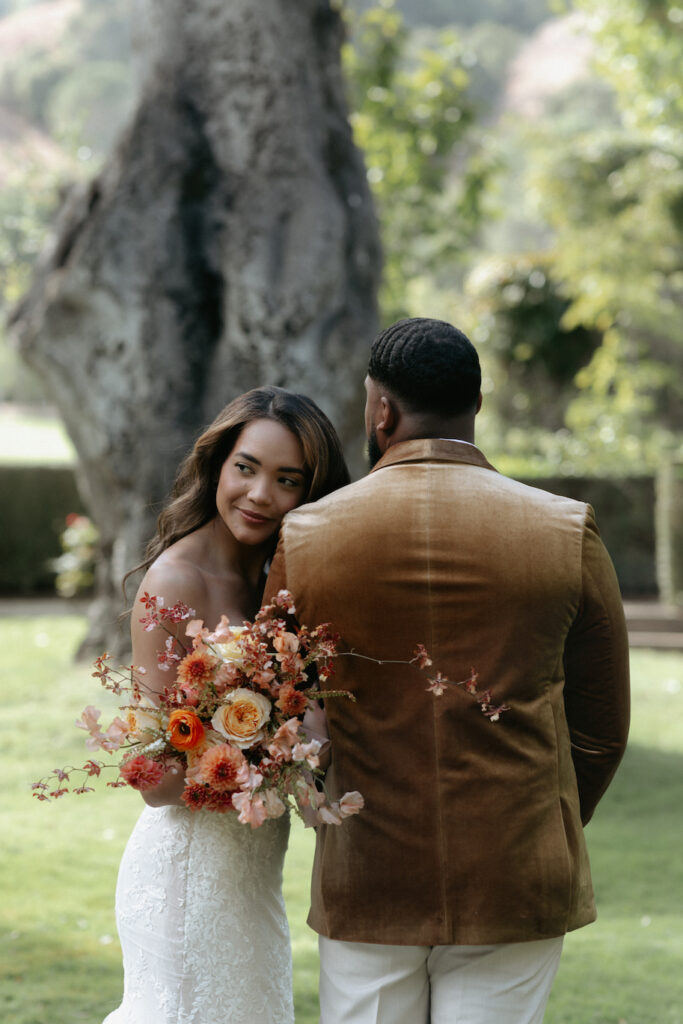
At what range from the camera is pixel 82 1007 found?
438 cm

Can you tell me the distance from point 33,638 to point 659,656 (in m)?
6.78

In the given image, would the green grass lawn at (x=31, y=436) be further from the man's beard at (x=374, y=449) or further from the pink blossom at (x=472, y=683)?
the pink blossom at (x=472, y=683)

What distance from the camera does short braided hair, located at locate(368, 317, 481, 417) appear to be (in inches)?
92.4

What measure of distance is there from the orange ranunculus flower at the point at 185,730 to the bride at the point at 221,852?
0.97 feet

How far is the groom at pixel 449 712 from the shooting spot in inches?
87.7

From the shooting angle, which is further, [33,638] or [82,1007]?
[33,638]

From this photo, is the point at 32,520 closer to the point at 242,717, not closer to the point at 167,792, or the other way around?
the point at 167,792

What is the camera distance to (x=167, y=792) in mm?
2572

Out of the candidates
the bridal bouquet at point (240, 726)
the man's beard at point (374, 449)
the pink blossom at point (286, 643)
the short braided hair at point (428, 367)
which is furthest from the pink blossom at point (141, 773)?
the short braided hair at point (428, 367)

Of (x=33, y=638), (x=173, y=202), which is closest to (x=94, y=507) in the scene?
(x=173, y=202)

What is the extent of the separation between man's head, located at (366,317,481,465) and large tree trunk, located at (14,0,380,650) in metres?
5.78

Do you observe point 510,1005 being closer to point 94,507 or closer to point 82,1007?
point 82,1007

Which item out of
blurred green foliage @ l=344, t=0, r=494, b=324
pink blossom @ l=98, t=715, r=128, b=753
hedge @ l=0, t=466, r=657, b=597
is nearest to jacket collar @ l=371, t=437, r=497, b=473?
pink blossom @ l=98, t=715, r=128, b=753

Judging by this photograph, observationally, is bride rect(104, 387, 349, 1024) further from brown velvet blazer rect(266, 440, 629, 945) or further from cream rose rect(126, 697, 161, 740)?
brown velvet blazer rect(266, 440, 629, 945)
